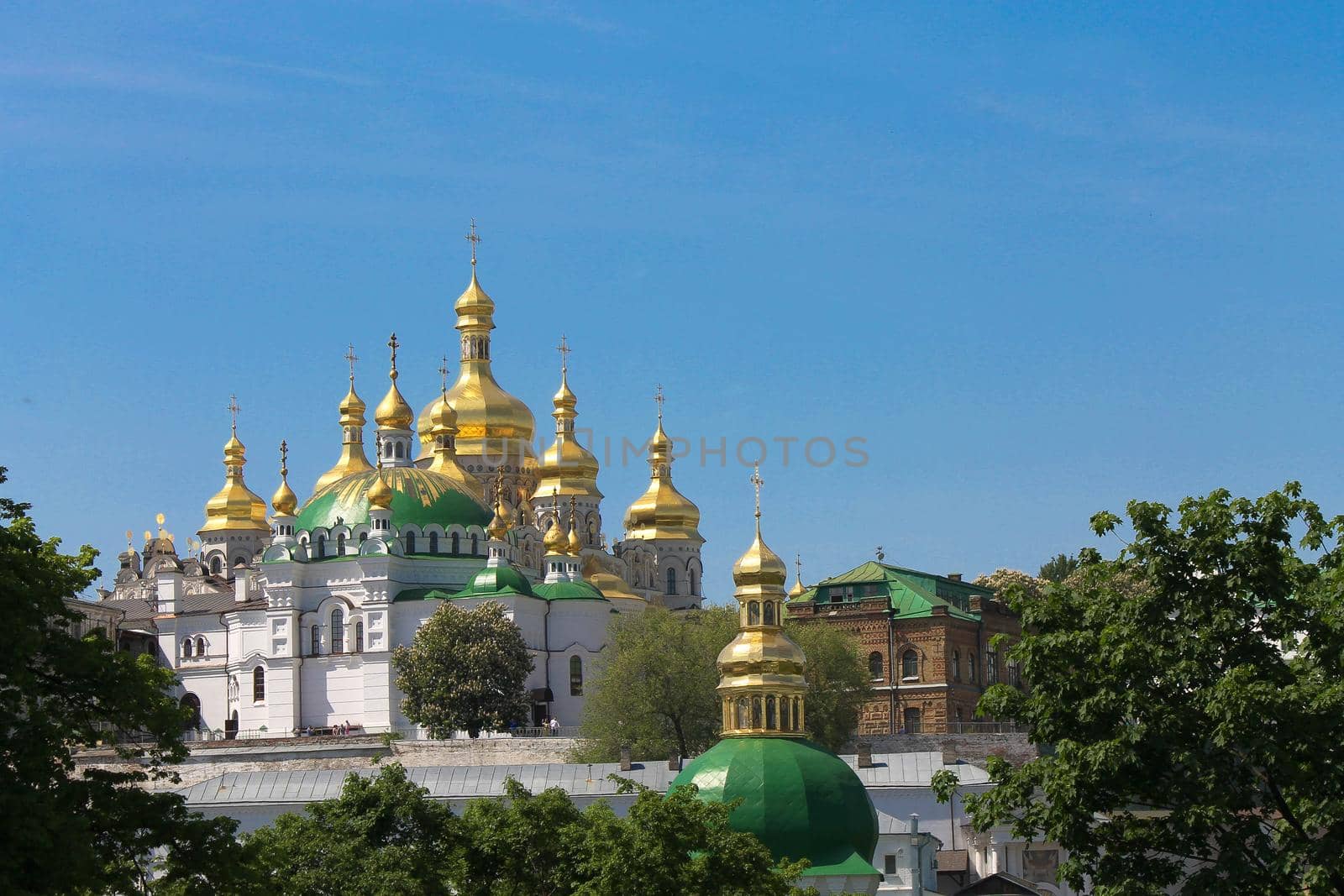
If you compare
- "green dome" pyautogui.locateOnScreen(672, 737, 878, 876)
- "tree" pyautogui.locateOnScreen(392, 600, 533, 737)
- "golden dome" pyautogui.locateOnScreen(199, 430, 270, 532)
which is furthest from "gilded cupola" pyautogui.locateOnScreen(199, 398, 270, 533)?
"green dome" pyautogui.locateOnScreen(672, 737, 878, 876)

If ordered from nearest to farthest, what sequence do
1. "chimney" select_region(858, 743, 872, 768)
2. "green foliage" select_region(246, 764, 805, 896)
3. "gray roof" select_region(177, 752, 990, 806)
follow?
"green foliage" select_region(246, 764, 805, 896) → "gray roof" select_region(177, 752, 990, 806) → "chimney" select_region(858, 743, 872, 768)

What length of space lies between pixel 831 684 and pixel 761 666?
21.7 m

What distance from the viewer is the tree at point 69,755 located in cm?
2477

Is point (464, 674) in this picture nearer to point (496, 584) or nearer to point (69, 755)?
point (496, 584)

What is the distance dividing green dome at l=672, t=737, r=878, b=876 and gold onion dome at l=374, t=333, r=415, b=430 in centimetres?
5110

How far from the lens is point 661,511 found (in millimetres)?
99500

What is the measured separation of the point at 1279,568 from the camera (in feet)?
95.5

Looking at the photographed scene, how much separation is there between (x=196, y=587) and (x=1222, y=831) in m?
72.4

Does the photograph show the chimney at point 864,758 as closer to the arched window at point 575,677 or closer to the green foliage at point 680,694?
the green foliage at point 680,694

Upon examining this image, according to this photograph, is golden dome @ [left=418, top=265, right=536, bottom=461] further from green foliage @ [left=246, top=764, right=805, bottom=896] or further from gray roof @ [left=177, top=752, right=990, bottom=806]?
green foliage @ [left=246, top=764, right=805, bottom=896]

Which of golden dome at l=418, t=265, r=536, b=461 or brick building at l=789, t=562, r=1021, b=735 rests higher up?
golden dome at l=418, t=265, r=536, b=461

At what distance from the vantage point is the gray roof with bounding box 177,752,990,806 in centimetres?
5931

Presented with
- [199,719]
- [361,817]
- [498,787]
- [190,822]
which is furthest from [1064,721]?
[199,719]

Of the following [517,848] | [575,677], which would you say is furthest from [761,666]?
[575,677]
